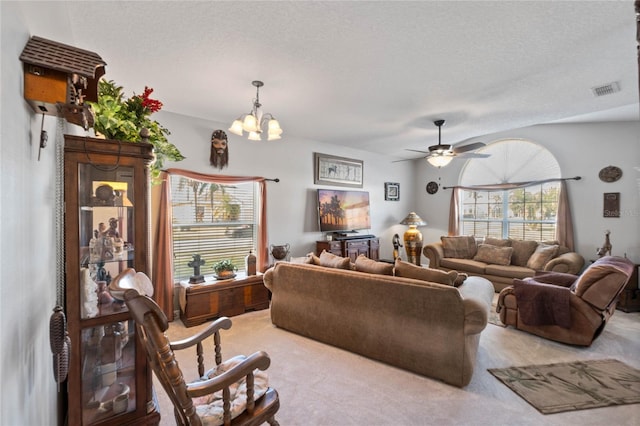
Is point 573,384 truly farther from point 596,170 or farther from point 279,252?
point 596,170

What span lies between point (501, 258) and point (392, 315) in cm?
363

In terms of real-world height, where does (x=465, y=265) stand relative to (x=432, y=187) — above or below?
below

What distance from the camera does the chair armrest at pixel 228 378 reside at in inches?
47.0

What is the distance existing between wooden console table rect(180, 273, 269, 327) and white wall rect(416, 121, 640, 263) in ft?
18.0

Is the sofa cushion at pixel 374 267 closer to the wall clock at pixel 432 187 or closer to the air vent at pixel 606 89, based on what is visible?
the air vent at pixel 606 89

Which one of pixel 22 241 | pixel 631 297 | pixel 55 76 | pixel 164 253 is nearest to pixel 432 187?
pixel 631 297

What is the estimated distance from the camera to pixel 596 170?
483 centimetres

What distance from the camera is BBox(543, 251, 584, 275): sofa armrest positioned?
4.30 metres

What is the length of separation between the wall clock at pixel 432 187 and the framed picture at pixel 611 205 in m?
2.96

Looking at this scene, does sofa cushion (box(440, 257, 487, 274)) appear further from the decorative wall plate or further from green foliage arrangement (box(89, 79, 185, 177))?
green foliage arrangement (box(89, 79, 185, 177))

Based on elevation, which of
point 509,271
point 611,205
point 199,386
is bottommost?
point 509,271

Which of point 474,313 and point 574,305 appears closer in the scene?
point 474,313

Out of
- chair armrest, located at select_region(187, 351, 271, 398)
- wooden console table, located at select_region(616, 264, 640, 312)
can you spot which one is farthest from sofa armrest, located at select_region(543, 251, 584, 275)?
chair armrest, located at select_region(187, 351, 271, 398)

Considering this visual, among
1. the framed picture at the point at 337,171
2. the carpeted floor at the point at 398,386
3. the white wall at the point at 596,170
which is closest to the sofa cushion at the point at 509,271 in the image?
the white wall at the point at 596,170
